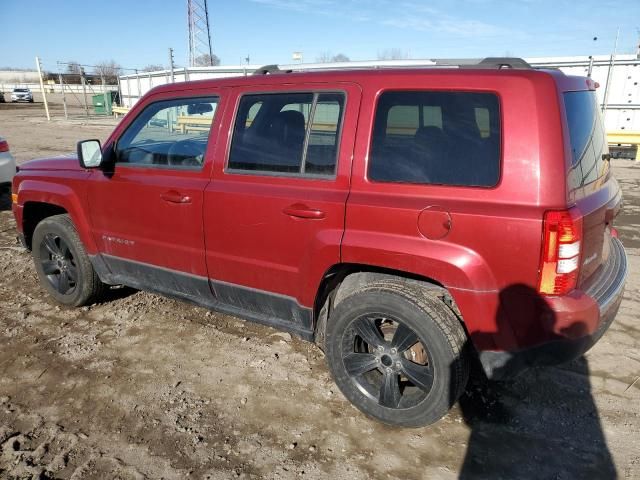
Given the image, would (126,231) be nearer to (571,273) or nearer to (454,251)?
(454,251)

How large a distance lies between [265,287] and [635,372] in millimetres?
2517

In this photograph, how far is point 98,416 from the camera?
2873mm

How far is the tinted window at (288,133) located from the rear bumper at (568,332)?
1344 mm

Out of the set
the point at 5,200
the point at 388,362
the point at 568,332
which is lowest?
the point at 5,200

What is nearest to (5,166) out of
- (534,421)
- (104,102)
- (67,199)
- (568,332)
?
(67,199)

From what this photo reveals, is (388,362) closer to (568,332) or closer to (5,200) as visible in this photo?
(568,332)

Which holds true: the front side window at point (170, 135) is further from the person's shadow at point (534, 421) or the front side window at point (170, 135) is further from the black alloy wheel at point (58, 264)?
the person's shadow at point (534, 421)

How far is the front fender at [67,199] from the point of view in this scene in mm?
3951

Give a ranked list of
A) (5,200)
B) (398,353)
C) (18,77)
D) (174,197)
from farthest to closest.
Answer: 1. (18,77)
2. (5,200)
3. (174,197)
4. (398,353)

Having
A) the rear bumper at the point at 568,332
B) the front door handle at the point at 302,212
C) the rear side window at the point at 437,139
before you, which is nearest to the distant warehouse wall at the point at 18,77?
the front door handle at the point at 302,212

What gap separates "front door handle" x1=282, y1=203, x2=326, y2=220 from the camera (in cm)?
275

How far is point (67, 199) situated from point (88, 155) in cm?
51

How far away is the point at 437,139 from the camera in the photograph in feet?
8.25

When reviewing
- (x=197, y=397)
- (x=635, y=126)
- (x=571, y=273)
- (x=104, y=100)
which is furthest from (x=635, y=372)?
(x=104, y=100)
